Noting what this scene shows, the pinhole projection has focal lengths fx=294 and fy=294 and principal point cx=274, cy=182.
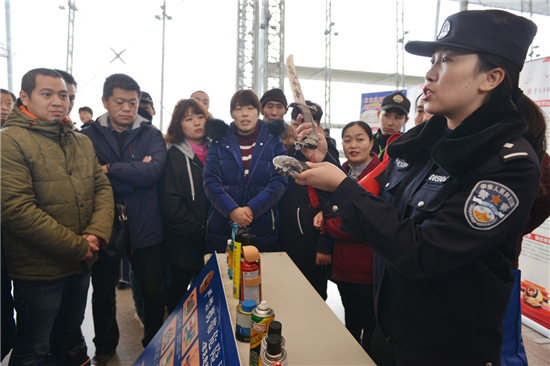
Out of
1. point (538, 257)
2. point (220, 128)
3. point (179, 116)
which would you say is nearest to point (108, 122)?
point (179, 116)

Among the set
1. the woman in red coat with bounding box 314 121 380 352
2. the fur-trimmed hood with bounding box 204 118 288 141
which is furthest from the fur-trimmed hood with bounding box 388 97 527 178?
the fur-trimmed hood with bounding box 204 118 288 141

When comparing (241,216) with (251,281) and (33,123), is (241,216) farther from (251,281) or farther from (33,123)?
(33,123)

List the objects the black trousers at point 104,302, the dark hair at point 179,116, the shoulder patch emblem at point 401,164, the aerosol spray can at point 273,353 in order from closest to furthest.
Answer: the aerosol spray can at point 273,353 < the shoulder patch emblem at point 401,164 < the black trousers at point 104,302 < the dark hair at point 179,116

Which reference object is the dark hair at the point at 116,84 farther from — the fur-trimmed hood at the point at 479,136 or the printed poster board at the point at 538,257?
the printed poster board at the point at 538,257

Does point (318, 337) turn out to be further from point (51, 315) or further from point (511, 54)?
point (51, 315)

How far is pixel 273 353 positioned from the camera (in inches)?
24.3

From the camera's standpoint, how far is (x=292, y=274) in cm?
133

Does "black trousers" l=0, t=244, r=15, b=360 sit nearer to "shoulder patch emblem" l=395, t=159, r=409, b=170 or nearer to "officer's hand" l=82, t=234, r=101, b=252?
"officer's hand" l=82, t=234, r=101, b=252

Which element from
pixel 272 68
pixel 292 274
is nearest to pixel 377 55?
pixel 272 68

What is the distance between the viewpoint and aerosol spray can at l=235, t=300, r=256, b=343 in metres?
0.81

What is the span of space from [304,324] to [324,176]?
490mm

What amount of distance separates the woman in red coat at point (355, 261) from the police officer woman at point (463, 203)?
83 cm

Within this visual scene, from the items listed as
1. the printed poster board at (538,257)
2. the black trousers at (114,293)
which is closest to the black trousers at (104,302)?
the black trousers at (114,293)

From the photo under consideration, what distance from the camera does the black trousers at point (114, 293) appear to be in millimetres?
1772
